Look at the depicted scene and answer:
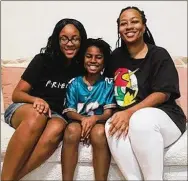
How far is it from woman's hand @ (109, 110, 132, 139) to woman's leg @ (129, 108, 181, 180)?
35 mm

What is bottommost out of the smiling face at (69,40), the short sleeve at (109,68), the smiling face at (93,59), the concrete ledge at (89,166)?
the concrete ledge at (89,166)

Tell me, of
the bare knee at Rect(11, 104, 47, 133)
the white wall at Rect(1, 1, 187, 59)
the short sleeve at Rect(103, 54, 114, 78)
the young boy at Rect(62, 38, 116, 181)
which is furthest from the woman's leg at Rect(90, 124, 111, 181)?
the white wall at Rect(1, 1, 187, 59)

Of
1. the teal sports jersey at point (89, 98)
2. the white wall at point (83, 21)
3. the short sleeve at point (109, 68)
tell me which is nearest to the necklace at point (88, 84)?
the teal sports jersey at point (89, 98)

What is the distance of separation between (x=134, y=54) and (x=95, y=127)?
1.38 ft

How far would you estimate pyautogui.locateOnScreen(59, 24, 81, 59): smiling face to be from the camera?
1.56m

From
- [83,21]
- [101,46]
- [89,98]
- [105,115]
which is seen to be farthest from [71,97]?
[83,21]

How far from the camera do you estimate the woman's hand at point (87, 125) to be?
4.62 feet

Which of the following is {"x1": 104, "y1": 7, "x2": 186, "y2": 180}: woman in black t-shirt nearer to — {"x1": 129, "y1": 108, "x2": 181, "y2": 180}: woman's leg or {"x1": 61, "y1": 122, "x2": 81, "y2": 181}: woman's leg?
{"x1": 129, "y1": 108, "x2": 181, "y2": 180}: woman's leg

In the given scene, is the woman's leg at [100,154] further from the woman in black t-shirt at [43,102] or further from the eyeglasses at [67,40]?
the eyeglasses at [67,40]

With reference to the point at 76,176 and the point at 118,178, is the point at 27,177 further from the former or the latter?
the point at 118,178

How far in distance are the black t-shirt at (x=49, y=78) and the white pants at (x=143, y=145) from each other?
0.33 metres

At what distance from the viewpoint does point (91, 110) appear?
5.08 feet

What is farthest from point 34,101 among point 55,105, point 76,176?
point 76,176

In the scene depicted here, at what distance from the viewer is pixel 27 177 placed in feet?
4.82
